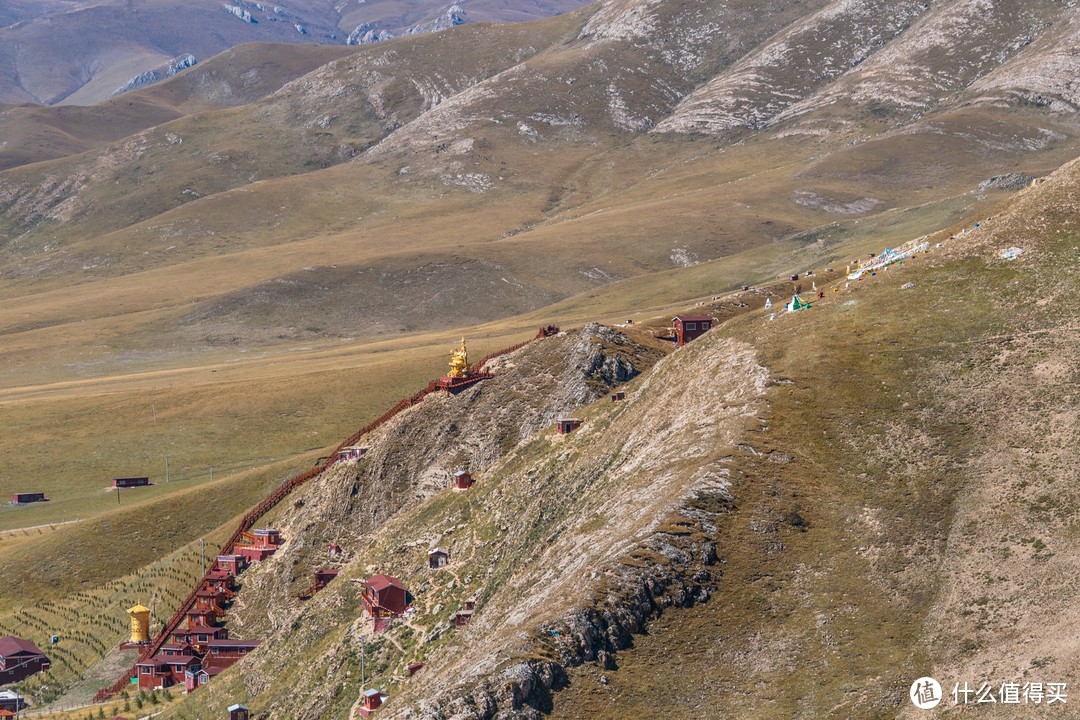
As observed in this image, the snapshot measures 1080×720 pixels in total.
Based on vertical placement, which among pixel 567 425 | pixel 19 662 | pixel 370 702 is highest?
pixel 567 425

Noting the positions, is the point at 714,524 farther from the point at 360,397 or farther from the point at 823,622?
the point at 360,397

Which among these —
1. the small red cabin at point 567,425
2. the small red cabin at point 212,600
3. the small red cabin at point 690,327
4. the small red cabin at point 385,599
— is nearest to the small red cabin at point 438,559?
the small red cabin at point 385,599

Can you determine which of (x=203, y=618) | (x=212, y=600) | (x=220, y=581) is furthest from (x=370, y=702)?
(x=220, y=581)

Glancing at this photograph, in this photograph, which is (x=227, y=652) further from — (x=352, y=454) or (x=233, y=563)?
(x=352, y=454)

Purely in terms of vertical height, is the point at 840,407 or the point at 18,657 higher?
the point at 840,407

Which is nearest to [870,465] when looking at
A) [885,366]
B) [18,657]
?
[885,366]

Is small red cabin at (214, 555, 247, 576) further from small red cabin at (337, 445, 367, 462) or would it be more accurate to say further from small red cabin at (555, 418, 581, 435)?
small red cabin at (555, 418, 581, 435)

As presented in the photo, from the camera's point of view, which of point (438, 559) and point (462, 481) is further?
point (462, 481)
